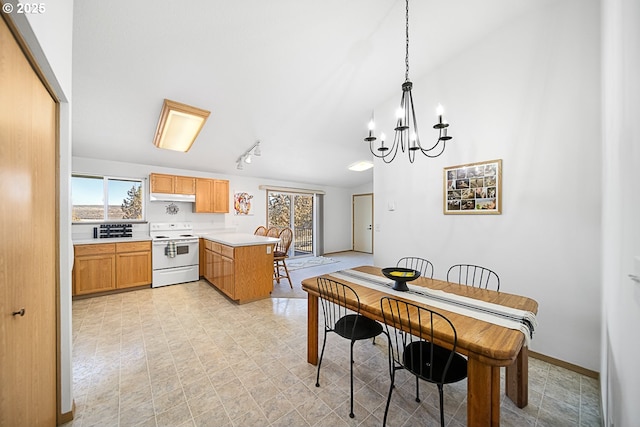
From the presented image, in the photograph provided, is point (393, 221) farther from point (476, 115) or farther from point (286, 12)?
point (286, 12)

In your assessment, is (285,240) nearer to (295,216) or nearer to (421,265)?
(421,265)

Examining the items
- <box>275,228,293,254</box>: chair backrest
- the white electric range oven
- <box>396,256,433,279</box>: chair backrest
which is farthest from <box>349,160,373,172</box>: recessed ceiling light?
the white electric range oven

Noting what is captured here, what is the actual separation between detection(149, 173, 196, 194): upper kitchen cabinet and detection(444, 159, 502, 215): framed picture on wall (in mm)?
4417

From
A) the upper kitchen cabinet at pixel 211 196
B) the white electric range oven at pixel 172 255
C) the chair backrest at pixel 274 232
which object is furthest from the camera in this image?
the upper kitchen cabinet at pixel 211 196

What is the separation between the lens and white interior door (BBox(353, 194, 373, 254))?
26.1 feet

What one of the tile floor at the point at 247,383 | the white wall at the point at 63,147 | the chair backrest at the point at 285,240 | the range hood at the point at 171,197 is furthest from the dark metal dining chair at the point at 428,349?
the range hood at the point at 171,197

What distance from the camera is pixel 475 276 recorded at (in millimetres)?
2775

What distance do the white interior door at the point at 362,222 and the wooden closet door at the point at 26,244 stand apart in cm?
716

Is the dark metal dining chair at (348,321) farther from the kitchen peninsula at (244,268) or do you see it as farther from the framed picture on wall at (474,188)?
the kitchen peninsula at (244,268)

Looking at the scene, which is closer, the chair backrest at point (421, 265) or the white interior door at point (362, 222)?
the chair backrest at point (421, 265)

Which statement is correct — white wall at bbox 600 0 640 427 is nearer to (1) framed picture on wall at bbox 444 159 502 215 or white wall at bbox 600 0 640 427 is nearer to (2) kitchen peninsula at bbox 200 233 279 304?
(1) framed picture on wall at bbox 444 159 502 215

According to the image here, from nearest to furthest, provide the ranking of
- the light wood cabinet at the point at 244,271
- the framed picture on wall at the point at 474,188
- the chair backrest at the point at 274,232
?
the framed picture on wall at the point at 474,188
the light wood cabinet at the point at 244,271
the chair backrest at the point at 274,232

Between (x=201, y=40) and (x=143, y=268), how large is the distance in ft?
11.9

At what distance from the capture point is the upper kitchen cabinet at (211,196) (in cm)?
493
